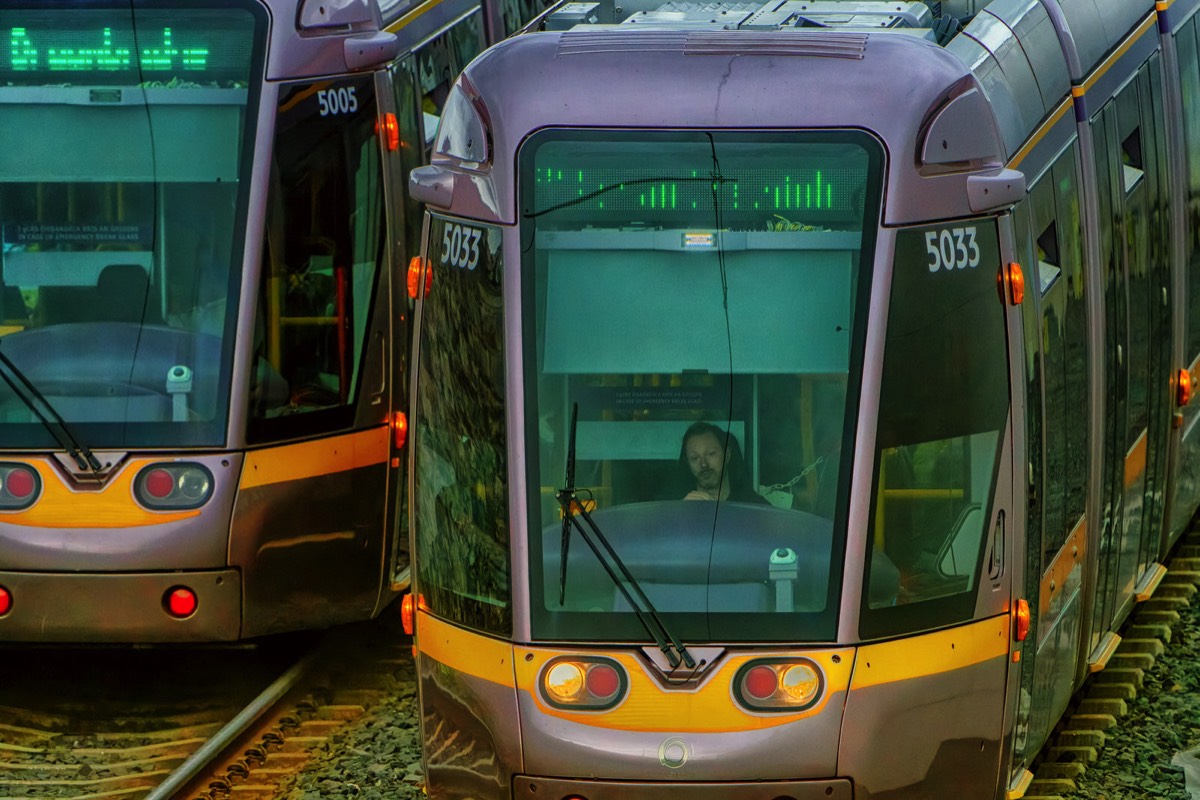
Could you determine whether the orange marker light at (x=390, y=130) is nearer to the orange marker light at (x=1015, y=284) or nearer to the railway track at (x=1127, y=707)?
the railway track at (x=1127, y=707)

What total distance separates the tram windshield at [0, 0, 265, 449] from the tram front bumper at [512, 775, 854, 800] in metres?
3.33

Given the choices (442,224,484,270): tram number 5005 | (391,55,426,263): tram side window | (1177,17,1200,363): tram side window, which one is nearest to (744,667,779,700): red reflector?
(442,224,484,270): tram number 5005

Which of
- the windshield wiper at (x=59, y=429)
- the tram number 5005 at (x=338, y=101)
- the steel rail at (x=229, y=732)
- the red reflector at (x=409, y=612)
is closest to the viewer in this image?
the red reflector at (x=409, y=612)

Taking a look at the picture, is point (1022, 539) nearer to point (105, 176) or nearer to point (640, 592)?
point (640, 592)

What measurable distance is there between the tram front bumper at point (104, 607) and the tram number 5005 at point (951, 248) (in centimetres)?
391

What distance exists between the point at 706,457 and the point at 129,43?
3882 mm

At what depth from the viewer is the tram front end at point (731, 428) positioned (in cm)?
803

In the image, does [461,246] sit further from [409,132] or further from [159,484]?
[409,132]

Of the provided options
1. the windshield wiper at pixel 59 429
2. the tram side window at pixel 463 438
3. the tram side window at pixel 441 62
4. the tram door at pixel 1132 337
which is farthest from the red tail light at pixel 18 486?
the tram door at pixel 1132 337

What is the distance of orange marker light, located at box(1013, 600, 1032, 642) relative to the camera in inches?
332

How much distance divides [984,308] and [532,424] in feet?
4.62

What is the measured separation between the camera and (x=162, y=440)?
10.9 m

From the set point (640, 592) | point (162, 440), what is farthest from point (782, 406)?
point (162, 440)

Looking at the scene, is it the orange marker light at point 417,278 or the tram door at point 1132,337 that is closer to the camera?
the orange marker light at point 417,278
